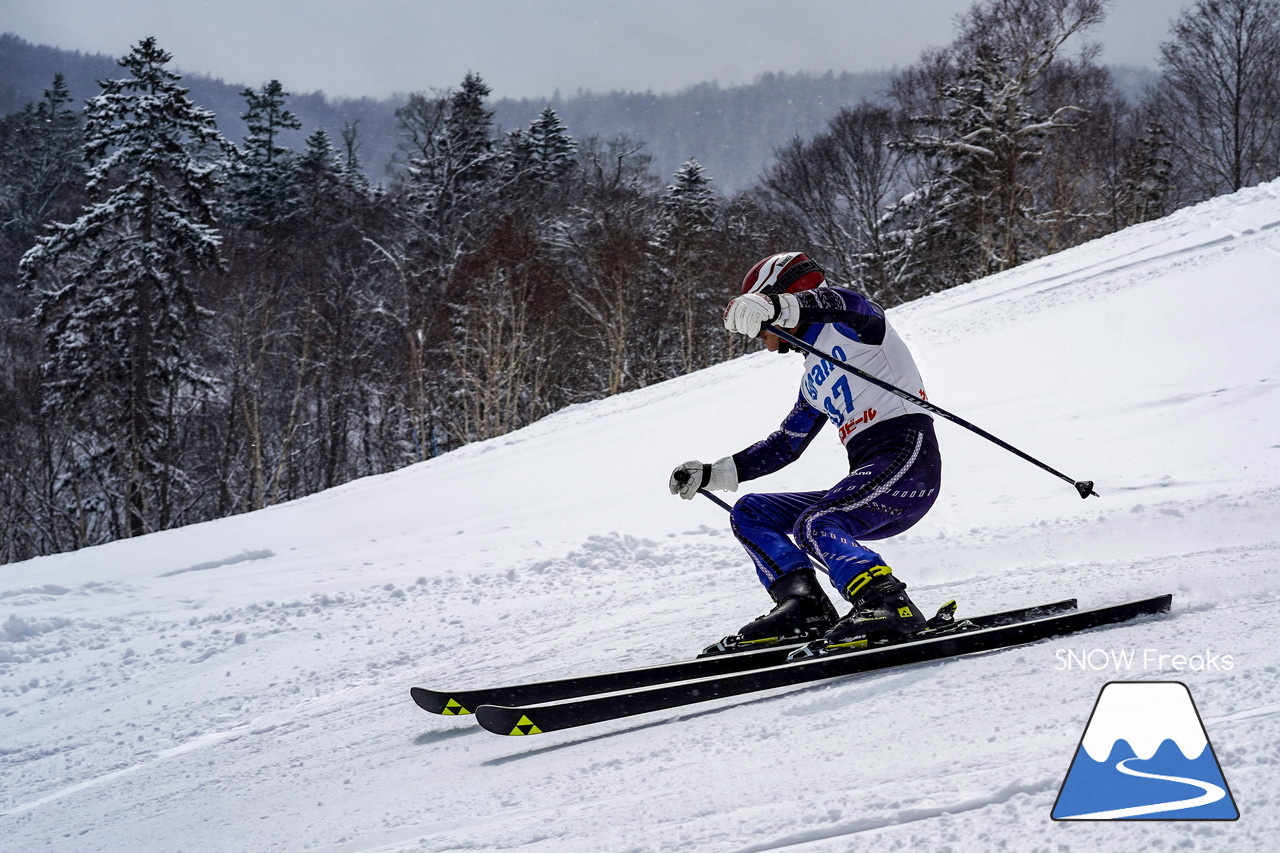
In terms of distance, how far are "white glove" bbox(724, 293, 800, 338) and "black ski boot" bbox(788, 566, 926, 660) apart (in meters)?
1.02

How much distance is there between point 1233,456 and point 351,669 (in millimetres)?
6188

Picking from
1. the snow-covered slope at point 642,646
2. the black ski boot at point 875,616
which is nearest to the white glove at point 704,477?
the snow-covered slope at point 642,646

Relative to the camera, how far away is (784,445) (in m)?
3.94

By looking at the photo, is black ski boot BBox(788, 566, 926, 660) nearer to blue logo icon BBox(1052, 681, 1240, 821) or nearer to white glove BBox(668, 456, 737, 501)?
blue logo icon BBox(1052, 681, 1240, 821)

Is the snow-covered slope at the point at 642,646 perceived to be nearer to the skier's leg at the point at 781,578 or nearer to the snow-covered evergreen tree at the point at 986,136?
the skier's leg at the point at 781,578

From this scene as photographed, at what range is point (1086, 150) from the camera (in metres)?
28.4

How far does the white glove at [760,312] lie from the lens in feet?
10.6

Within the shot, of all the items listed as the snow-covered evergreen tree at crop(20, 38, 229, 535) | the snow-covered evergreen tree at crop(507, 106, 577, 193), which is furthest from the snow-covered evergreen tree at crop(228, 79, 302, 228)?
the snow-covered evergreen tree at crop(20, 38, 229, 535)

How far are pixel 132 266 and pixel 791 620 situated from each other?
26600mm

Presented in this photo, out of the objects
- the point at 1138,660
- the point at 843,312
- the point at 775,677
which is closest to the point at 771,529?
the point at 775,677

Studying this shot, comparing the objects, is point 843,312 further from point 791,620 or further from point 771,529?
point 791,620

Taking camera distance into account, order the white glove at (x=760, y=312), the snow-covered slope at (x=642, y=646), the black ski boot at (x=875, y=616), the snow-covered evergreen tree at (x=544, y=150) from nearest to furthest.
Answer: the snow-covered slope at (x=642, y=646), the black ski boot at (x=875, y=616), the white glove at (x=760, y=312), the snow-covered evergreen tree at (x=544, y=150)

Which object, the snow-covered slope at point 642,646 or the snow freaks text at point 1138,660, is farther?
the snow freaks text at point 1138,660

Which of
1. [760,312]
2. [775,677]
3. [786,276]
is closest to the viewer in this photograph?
[775,677]
